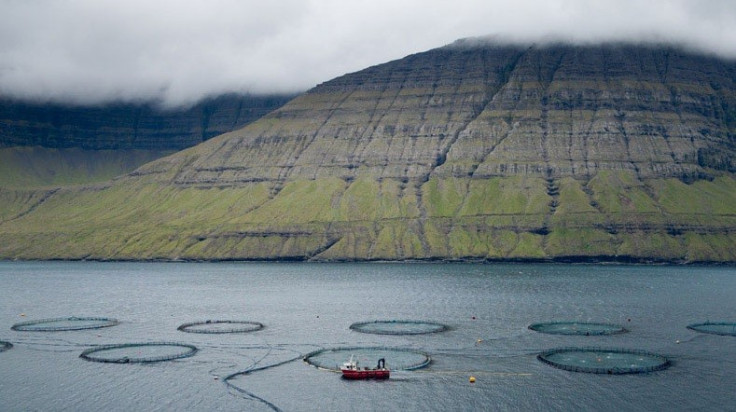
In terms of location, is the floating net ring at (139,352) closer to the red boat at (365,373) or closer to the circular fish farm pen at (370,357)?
the circular fish farm pen at (370,357)

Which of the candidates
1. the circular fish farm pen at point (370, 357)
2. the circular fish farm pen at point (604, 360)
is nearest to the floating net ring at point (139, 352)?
the circular fish farm pen at point (370, 357)

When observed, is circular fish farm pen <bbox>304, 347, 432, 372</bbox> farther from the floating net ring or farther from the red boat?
the floating net ring

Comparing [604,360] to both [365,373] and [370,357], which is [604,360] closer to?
[370,357]

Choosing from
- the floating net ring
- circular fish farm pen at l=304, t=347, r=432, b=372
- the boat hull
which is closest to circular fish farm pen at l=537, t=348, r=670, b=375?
circular fish farm pen at l=304, t=347, r=432, b=372

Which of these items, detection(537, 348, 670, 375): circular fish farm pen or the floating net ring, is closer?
detection(537, 348, 670, 375): circular fish farm pen

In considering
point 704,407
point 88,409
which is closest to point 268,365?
point 88,409

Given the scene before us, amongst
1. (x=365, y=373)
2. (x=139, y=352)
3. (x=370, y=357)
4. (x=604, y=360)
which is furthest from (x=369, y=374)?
(x=139, y=352)

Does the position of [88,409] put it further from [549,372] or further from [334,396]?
[549,372]
